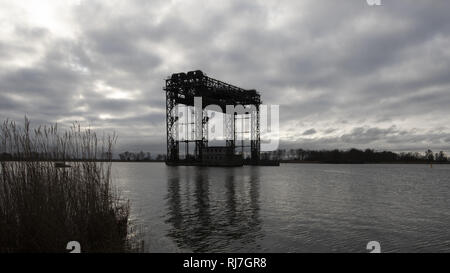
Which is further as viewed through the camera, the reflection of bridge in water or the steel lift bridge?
the steel lift bridge

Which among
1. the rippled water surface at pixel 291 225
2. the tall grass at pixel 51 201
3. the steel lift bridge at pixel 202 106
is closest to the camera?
the tall grass at pixel 51 201

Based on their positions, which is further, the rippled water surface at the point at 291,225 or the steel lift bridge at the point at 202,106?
the steel lift bridge at the point at 202,106

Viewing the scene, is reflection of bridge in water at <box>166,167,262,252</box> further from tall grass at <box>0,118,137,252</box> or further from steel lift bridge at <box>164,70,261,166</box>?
steel lift bridge at <box>164,70,261,166</box>

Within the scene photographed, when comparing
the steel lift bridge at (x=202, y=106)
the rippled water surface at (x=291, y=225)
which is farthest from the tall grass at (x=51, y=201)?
the steel lift bridge at (x=202, y=106)

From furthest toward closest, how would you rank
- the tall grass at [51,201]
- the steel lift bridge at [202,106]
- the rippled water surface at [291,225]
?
the steel lift bridge at [202,106]
the rippled water surface at [291,225]
the tall grass at [51,201]

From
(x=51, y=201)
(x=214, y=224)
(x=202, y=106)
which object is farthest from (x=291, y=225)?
(x=202, y=106)

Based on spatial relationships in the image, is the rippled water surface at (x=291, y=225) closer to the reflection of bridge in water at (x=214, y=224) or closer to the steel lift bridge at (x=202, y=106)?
the reflection of bridge in water at (x=214, y=224)

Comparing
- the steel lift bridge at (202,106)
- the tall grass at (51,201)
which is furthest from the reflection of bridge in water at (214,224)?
the steel lift bridge at (202,106)

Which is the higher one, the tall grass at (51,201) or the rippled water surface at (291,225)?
the tall grass at (51,201)

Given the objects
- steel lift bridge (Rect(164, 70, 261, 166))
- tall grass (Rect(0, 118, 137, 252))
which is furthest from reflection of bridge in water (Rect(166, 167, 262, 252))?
steel lift bridge (Rect(164, 70, 261, 166))
